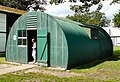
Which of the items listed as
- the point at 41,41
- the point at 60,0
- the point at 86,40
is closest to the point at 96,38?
the point at 86,40

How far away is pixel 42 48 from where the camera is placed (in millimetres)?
13312

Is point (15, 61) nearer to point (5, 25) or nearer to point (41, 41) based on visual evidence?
point (41, 41)

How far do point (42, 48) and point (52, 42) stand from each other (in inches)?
33.3

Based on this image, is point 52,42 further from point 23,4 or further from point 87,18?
point 87,18

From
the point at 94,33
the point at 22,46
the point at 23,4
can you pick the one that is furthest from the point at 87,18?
the point at 22,46

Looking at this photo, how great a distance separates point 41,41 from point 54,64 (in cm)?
179

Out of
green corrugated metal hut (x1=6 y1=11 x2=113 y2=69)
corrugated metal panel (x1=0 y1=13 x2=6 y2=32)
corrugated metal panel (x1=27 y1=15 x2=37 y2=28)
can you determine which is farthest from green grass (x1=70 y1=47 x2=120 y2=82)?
corrugated metal panel (x1=0 y1=13 x2=6 y2=32)

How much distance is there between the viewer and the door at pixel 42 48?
13102 millimetres

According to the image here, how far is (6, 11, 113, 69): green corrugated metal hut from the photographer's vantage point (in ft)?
41.0

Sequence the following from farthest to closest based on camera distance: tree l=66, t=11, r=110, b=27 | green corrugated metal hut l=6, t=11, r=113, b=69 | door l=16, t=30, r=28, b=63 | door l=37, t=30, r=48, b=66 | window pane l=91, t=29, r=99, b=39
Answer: tree l=66, t=11, r=110, b=27 < window pane l=91, t=29, r=99, b=39 < door l=16, t=30, r=28, b=63 < door l=37, t=30, r=48, b=66 < green corrugated metal hut l=6, t=11, r=113, b=69

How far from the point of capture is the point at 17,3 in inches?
1988

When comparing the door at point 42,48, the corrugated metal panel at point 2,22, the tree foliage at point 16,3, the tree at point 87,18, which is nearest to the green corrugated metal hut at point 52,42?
the door at point 42,48

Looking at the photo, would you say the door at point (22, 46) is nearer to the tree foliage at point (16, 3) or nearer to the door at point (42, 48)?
the door at point (42, 48)

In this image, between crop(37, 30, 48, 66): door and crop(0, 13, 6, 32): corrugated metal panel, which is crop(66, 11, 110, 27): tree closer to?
crop(0, 13, 6, 32): corrugated metal panel
